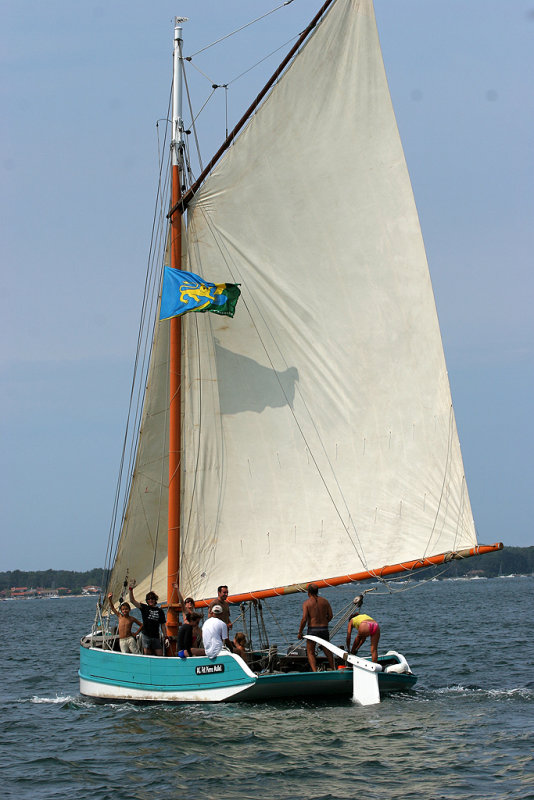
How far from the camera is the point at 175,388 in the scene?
73.9ft

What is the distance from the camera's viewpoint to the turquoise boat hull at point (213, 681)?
1819cm

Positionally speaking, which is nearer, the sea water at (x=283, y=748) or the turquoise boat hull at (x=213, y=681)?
the sea water at (x=283, y=748)

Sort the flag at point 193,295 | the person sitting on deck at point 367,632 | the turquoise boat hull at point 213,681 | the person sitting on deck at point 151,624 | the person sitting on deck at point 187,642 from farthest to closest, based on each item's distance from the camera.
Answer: the flag at point 193,295
the person sitting on deck at point 151,624
the person sitting on deck at point 187,642
the person sitting on deck at point 367,632
the turquoise boat hull at point 213,681

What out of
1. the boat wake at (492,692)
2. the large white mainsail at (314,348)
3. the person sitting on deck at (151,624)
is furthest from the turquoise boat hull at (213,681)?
the large white mainsail at (314,348)

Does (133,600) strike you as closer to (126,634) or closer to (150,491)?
(126,634)

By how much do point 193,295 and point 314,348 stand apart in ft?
9.45

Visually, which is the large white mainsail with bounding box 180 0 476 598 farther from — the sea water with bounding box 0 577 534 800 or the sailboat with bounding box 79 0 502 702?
the sea water with bounding box 0 577 534 800

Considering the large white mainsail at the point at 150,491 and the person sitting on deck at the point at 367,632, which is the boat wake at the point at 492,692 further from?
the large white mainsail at the point at 150,491

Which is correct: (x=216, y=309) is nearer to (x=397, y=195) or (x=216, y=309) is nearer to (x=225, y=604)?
(x=397, y=195)

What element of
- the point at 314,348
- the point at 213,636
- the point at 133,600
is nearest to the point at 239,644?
the point at 213,636

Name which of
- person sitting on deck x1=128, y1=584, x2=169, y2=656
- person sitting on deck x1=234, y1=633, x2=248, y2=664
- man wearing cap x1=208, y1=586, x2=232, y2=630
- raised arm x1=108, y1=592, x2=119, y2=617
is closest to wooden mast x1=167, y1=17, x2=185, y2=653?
person sitting on deck x1=128, y1=584, x2=169, y2=656

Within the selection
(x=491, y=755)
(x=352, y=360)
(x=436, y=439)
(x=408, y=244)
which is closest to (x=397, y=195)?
(x=408, y=244)

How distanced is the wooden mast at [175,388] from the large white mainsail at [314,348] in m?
0.21

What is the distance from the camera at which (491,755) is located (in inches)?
591
